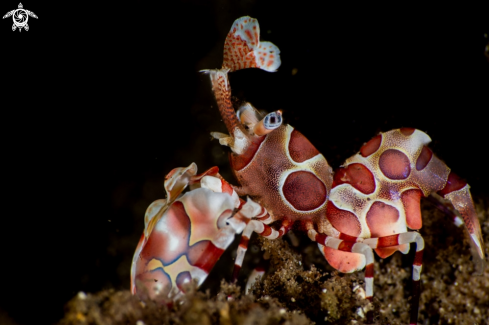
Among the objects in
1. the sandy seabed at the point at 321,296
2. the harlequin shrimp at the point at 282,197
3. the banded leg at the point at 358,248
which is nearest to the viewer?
the sandy seabed at the point at 321,296

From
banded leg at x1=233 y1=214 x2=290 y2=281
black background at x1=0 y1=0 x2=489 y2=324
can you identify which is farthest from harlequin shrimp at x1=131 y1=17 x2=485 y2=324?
black background at x1=0 y1=0 x2=489 y2=324

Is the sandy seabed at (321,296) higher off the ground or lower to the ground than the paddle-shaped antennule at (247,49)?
lower

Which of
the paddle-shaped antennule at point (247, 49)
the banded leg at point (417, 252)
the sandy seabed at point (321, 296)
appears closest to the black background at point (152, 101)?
the paddle-shaped antennule at point (247, 49)

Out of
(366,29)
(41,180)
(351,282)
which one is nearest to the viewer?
(41,180)

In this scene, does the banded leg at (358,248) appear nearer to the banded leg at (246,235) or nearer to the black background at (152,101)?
the banded leg at (246,235)

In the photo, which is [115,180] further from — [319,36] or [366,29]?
[366,29]

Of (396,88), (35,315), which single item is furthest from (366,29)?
(35,315)

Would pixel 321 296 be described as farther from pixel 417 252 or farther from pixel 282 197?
pixel 417 252
